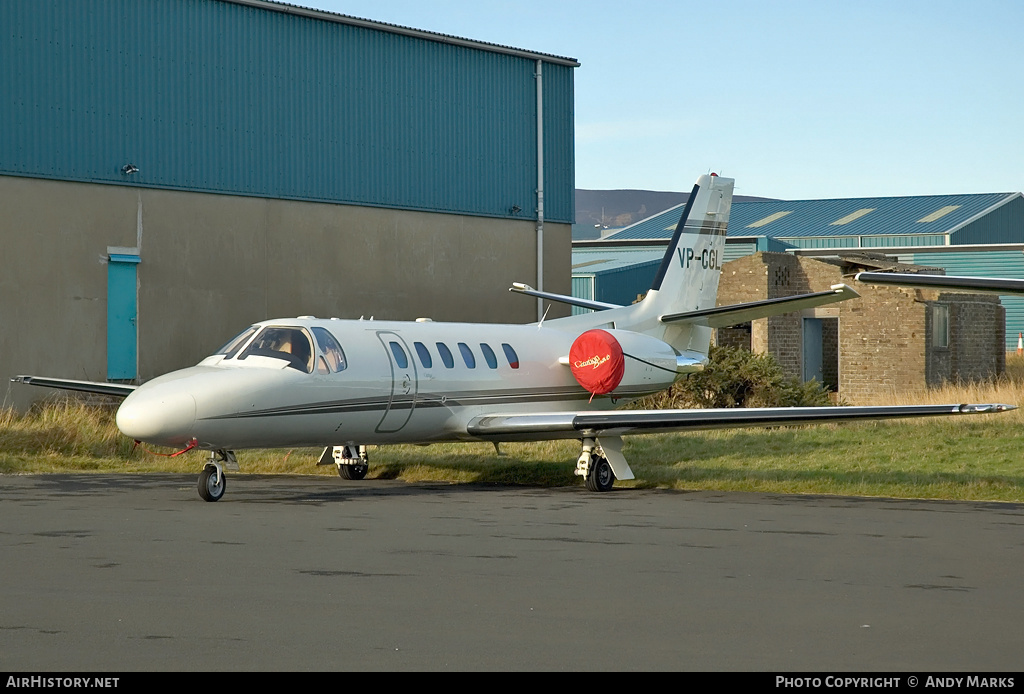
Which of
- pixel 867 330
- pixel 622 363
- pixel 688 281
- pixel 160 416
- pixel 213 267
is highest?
pixel 213 267

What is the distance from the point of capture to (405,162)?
3067 centimetres

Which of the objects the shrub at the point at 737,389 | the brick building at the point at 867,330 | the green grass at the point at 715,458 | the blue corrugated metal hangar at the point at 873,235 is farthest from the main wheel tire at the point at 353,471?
the blue corrugated metal hangar at the point at 873,235

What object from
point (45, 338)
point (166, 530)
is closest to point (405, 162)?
point (45, 338)

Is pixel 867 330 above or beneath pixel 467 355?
above

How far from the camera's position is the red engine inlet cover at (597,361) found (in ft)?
66.8

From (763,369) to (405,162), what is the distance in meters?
9.32

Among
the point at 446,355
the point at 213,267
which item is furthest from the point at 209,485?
the point at 213,267

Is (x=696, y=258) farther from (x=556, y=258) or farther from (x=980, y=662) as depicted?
(x=980, y=662)

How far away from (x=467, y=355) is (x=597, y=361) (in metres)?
2.34

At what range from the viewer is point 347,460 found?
64.0 feet

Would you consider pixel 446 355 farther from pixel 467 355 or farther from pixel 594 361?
pixel 594 361

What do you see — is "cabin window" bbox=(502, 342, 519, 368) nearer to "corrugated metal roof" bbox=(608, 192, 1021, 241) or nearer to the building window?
the building window
